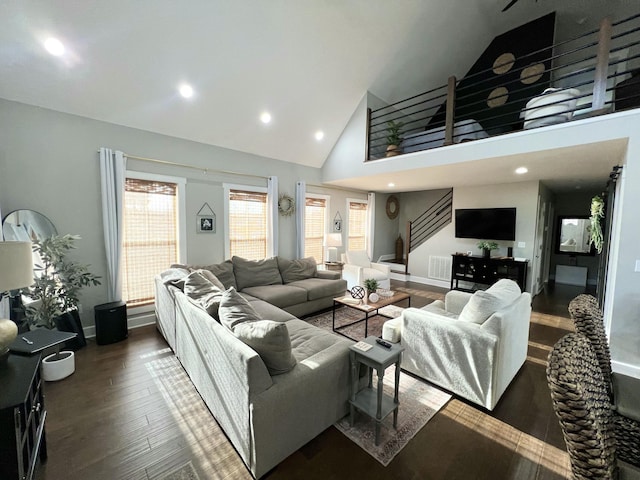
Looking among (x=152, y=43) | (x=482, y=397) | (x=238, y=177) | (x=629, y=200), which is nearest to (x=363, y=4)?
(x=152, y=43)

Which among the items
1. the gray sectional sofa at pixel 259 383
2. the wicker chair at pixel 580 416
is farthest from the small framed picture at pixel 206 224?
the wicker chair at pixel 580 416

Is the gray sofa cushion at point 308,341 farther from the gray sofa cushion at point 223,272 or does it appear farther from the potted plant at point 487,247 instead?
the potted plant at point 487,247

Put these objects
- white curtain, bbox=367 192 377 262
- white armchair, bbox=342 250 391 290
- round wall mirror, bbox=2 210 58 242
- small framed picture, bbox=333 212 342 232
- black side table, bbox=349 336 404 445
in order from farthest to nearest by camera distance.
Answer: white curtain, bbox=367 192 377 262
small framed picture, bbox=333 212 342 232
white armchair, bbox=342 250 391 290
round wall mirror, bbox=2 210 58 242
black side table, bbox=349 336 404 445

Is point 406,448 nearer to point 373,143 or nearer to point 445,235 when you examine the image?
point 373,143

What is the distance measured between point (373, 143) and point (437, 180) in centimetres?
145

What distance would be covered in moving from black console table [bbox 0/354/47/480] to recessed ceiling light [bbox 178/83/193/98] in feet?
10.6

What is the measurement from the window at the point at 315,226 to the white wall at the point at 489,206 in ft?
8.25

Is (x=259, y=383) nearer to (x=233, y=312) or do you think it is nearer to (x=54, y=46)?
(x=233, y=312)

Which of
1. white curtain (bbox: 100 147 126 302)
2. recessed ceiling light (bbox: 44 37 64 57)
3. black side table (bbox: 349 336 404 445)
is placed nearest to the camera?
black side table (bbox: 349 336 404 445)

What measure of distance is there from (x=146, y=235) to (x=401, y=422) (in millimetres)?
3968

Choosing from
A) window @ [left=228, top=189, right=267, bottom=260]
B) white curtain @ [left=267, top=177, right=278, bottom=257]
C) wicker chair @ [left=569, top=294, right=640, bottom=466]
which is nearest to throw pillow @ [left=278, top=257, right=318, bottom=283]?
white curtain @ [left=267, top=177, right=278, bottom=257]

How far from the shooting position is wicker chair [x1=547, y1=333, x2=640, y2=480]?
86 centimetres

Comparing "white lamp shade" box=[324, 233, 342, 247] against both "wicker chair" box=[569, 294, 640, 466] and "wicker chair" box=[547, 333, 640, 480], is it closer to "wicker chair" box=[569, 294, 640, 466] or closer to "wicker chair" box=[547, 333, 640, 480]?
"wicker chair" box=[569, 294, 640, 466]

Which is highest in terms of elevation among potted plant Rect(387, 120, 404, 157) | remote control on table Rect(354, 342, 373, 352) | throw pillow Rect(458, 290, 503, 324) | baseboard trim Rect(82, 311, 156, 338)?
potted plant Rect(387, 120, 404, 157)
